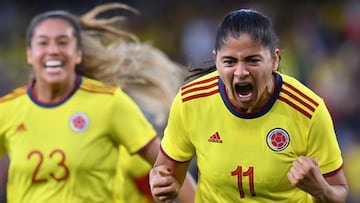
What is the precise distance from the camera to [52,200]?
6367 mm

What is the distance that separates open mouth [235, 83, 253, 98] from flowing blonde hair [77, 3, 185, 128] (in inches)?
81.2

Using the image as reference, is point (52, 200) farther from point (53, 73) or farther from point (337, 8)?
point (337, 8)

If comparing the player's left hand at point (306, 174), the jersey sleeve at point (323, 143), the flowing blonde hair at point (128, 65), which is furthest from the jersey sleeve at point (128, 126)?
the player's left hand at point (306, 174)

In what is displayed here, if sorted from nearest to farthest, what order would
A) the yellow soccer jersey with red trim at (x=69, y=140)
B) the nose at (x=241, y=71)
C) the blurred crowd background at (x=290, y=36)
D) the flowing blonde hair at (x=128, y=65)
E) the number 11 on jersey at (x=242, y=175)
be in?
the nose at (x=241, y=71) < the number 11 on jersey at (x=242, y=175) < the yellow soccer jersey with red trim at (x=69, y=140) < the flowing blonde hair at (x=128, y=65) < the blurred crowd background at (x=290, y=36)

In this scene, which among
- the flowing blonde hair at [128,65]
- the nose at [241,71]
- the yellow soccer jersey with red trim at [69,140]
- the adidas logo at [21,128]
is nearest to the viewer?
the nose at [241,71]

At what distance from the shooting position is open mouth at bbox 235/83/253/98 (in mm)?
5137

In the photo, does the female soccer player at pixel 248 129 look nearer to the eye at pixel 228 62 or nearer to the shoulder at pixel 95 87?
the eye at pixel 228 62

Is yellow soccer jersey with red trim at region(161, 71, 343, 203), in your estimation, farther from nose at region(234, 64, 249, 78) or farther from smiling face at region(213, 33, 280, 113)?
nose at region(234, 64, 249, 78)

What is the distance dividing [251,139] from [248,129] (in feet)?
0.17

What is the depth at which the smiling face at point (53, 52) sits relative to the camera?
654 cm

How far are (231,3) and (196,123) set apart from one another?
31.2 ft

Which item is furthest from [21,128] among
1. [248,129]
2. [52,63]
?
[248,129]

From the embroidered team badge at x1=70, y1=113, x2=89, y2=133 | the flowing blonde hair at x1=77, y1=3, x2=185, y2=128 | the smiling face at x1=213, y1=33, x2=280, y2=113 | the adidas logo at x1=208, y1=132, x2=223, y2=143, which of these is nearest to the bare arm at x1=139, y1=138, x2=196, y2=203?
the adidas logo at x1=208, y1=132, x2=223, y2=143

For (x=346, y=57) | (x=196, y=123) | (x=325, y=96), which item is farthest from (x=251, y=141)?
(x=346, y=57)
